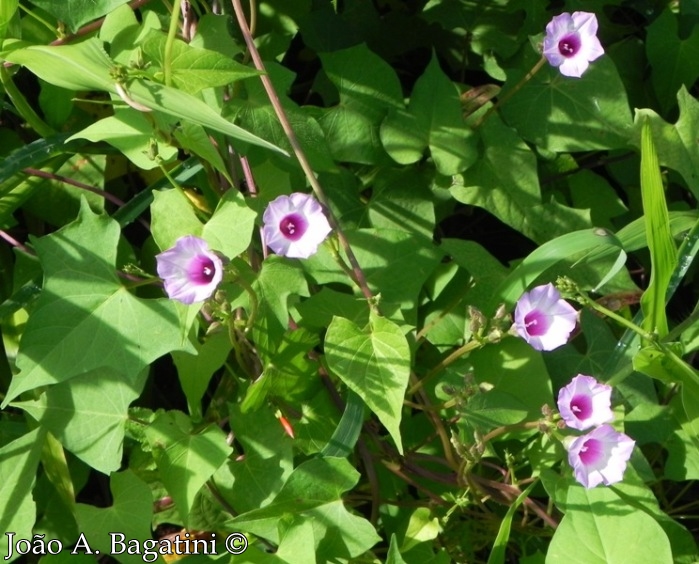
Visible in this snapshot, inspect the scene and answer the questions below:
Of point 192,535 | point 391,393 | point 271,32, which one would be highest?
point 271,32

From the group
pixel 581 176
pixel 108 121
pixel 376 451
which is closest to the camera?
pixel 108 121

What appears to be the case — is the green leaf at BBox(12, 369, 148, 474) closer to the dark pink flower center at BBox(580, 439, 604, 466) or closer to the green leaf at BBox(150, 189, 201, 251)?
the green leaf at BBox(150, 189, 201, 251)

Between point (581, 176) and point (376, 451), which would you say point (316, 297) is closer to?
point (376, 451)

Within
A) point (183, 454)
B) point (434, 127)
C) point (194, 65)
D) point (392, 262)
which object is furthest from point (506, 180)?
point (183, 454)

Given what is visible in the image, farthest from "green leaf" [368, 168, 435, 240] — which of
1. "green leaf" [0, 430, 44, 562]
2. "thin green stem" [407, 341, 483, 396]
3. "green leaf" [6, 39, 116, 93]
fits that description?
"green leaf" [0, 430, 44, 562]

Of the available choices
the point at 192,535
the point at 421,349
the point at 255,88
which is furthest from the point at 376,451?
the point at 255,88
